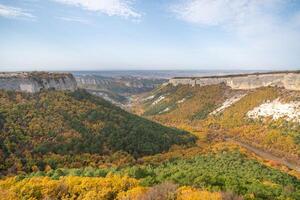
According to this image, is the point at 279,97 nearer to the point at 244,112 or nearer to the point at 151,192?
the point at 244,112

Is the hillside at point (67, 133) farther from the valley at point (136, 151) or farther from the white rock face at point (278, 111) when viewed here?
the white rock face at point (278, 111)

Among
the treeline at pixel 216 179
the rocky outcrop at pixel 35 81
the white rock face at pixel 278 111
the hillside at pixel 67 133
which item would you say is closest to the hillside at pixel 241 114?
the white rock face at pixel 278 111

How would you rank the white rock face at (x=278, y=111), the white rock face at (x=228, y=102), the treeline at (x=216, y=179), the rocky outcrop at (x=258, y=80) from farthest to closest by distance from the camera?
the white rock face at (x=228, y=102), the rocky outcrop at (x=258, y=80), the white rock face at (x=278, y=111), the treeline at (x=216, y=179)

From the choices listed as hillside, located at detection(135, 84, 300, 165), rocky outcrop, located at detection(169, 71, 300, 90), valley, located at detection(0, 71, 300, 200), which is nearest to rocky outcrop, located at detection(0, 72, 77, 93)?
valley, located at detection(0, 71, 300, 200)

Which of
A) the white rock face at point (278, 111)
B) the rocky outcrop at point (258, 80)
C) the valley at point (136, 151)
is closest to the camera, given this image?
the valley at point (136, 151)

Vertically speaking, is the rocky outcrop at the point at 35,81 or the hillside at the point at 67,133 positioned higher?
the rocky outcrop at the point at 35,81

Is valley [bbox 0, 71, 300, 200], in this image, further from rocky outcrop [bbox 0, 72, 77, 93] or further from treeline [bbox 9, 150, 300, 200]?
rocky outcrop [bbox 0, 72, 77, 93]
